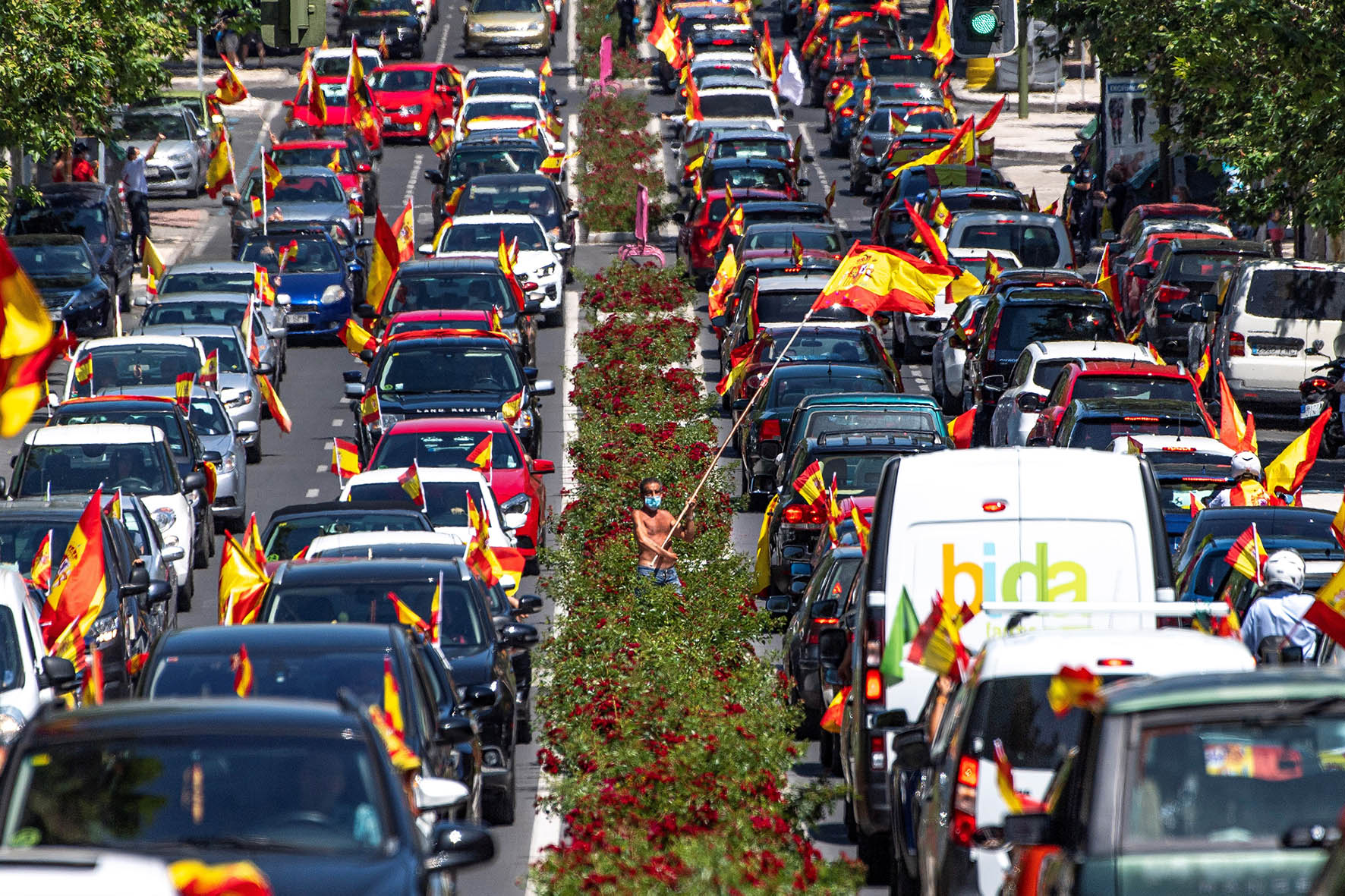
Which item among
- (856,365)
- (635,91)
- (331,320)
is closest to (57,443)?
(856,365)

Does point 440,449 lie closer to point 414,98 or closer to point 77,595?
point 77,595

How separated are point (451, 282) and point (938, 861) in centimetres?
2235

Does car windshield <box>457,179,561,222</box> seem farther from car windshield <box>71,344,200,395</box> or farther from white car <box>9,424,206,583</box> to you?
white car <box>9,424,206,583</box>

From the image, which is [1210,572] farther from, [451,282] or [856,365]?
[451,282]

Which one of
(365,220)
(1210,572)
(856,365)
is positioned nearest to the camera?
(1210,572)

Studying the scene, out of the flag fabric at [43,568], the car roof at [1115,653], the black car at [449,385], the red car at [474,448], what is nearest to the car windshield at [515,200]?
the black car at [449,385]

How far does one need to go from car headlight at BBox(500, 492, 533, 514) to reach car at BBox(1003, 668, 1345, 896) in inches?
568

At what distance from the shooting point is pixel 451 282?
103 feet

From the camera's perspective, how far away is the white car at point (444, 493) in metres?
20.4

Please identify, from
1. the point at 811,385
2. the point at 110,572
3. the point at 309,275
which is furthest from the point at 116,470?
the point at 309,275

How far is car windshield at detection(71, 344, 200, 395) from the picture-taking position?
2700 centimetres

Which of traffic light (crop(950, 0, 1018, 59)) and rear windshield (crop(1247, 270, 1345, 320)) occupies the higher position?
traffic light (crop(950, 0, 1018, 59))

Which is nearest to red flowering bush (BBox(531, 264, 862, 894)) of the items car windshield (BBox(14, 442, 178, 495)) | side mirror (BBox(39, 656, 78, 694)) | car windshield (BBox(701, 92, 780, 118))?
side mirror (BBox(39, 656, 78, 694))

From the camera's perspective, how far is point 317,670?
1106 cm
